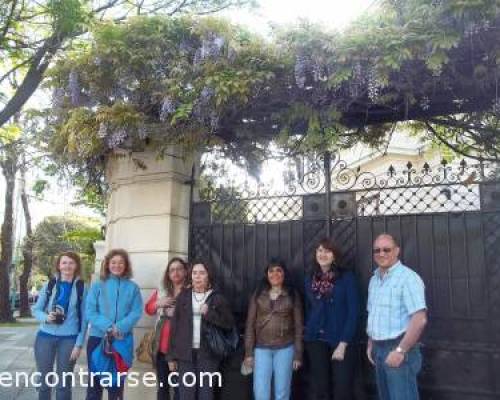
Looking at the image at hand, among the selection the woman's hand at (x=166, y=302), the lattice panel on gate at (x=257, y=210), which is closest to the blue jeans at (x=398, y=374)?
the lattice panel on gate at (x=257, y=210)

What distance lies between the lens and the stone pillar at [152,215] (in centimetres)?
611

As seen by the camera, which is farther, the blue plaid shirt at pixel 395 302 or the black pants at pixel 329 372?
the black pants at pixel 329 372

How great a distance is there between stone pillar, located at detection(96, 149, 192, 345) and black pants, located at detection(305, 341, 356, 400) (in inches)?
80.3

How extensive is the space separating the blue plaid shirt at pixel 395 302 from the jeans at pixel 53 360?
3.09 meters

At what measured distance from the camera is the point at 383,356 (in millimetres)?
4305

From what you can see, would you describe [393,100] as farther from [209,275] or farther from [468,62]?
[209,275]

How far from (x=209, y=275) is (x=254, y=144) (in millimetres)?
1688

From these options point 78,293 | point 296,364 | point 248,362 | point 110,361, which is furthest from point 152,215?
point 296,364

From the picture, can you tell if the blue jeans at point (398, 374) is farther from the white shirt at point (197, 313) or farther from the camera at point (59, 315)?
the camera at point (59, 315)

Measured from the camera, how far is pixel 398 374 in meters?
4.18

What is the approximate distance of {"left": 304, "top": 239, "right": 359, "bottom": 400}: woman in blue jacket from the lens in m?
4.74

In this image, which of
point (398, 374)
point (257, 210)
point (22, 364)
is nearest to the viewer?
point (398, 374)

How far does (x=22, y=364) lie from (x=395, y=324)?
8505 mm

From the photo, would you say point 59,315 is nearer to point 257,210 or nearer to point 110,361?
point 110,361
